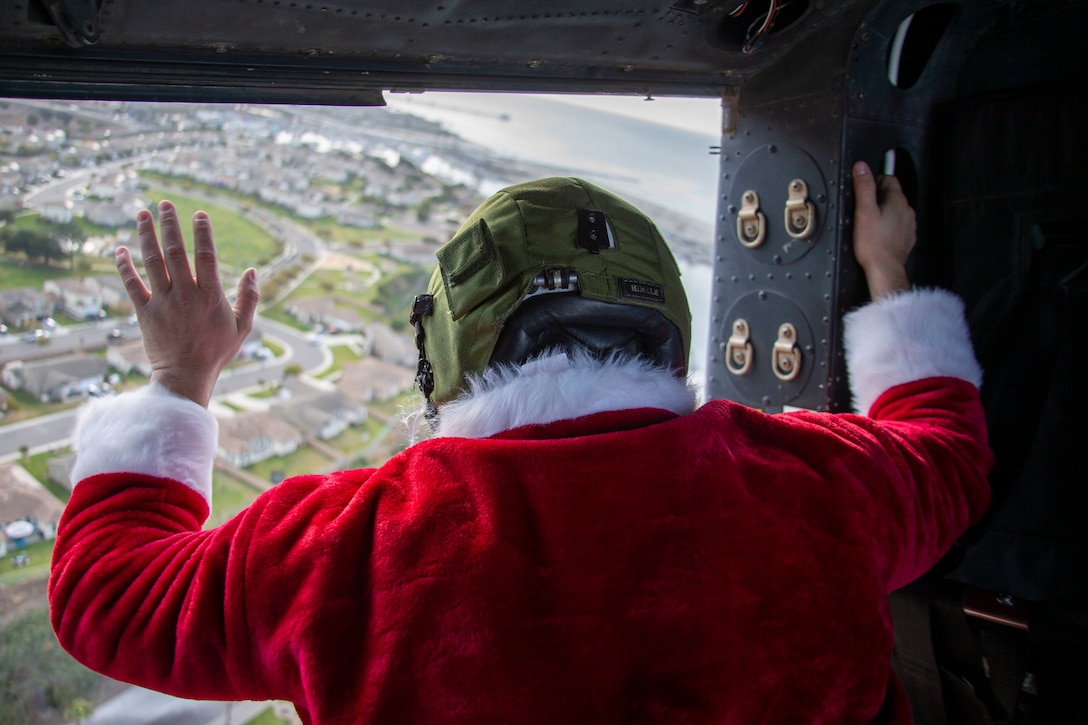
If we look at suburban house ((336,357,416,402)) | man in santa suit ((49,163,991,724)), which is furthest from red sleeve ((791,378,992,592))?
suburban house ((336,357,416,402))

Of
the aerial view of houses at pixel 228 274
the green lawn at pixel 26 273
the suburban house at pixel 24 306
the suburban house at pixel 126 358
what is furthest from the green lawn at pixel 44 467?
the green lawn at pixel 26 273

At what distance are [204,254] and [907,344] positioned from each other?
176 cm

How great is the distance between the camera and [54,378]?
262cm

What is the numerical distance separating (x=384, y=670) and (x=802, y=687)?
641 millimetres

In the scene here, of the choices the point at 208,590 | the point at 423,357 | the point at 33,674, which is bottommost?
the point at 33,674

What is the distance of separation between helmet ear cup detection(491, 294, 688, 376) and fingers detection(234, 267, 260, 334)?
69cm

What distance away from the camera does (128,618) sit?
1234 mm

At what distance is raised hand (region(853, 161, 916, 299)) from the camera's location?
2291 mm

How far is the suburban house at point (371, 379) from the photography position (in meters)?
3.31

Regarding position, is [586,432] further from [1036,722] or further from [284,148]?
[284,148]

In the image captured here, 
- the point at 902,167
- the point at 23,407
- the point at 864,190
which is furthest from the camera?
the point at 23,407

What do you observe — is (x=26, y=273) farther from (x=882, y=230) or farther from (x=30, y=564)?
(x=882, y=230)

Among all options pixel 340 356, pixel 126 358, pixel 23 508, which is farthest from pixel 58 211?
pixel 340 356

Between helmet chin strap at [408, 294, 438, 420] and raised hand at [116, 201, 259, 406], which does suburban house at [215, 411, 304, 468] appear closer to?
raised hand at [116, 201, 259, 406]
